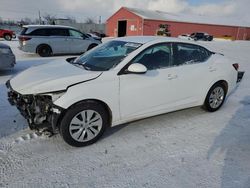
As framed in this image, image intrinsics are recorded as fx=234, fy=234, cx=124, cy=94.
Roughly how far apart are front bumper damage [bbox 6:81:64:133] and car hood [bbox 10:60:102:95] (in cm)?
10

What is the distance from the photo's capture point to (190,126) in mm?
4219

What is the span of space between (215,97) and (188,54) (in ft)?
3.86

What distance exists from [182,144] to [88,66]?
1.94 metres

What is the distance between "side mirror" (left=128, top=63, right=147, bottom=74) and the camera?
3.45m

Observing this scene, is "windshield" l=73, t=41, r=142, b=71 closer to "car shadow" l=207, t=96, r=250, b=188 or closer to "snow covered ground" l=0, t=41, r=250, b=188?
"snow covered ground" l=0, t=41, r=250, b=188

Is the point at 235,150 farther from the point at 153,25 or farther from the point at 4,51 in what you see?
the point at 153,25

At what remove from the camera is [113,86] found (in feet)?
11.2

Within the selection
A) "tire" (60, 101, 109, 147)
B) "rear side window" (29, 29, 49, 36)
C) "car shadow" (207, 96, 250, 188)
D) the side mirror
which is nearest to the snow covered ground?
"car shadow" (207, 96, 250, 188)

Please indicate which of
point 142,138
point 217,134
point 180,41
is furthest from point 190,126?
point 180,41

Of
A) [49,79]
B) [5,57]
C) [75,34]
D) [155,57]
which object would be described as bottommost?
[5,57]

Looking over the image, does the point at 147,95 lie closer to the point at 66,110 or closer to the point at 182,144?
the point at 182,144

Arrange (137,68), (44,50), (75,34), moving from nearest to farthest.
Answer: (137,68), (44,50), (75,34)

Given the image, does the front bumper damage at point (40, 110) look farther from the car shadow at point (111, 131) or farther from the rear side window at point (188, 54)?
the rear side window at point (188, 54)

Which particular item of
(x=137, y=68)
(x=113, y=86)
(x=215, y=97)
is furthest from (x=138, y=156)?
(x=215, y=97)
